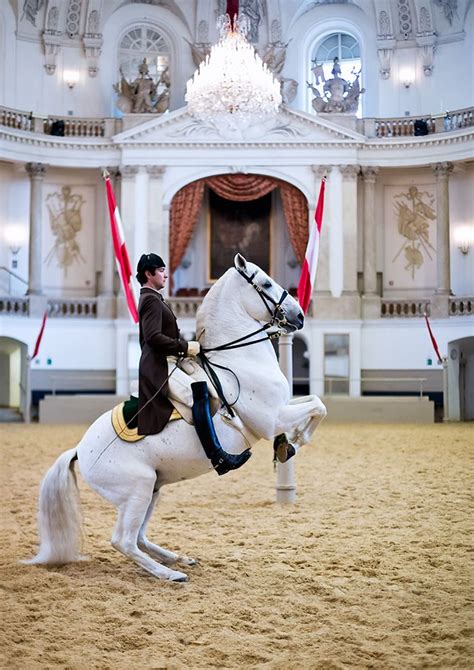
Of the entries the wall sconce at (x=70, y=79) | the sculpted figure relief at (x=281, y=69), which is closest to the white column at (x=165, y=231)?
the sculpted figure relief at (x=281, y=69)

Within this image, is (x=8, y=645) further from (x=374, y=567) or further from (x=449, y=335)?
(x=449, y=335)

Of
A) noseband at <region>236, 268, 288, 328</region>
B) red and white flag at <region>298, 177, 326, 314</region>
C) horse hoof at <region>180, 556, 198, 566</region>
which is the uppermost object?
red and white flag at <region>298, 177, 326, 314</region>

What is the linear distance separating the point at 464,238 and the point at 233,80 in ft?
30.6

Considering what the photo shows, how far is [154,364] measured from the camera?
5258 mm

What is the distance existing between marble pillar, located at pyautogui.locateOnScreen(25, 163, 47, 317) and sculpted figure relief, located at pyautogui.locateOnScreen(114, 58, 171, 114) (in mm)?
2720

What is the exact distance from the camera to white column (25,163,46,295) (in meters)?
22.0

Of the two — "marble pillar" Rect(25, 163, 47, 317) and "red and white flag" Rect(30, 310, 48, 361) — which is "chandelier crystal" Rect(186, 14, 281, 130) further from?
"marble pillar" Rect(25, 163, 47, 317)

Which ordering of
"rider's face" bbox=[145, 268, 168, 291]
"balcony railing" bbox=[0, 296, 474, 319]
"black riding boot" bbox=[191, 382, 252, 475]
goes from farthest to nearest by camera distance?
"balcony railing" bbox=[0, 296, 474, 319]
"rider's face" bbox=[145, 268, 168, 291]
"black riding boot" bbox=[191, 382, 252, 475]

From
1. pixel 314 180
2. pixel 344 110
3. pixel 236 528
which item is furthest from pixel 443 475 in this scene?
pixel 344 110

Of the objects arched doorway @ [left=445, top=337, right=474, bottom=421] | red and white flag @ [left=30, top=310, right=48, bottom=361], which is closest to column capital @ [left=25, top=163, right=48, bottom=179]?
red and white flag @ [left=30, top=310, right=48, bottom=361]

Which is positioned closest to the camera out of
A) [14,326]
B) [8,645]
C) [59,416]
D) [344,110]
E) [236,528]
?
[8,645]

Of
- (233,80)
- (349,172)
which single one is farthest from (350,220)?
(233,80)

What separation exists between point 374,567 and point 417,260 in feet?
59.7

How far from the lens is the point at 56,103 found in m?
23.3
